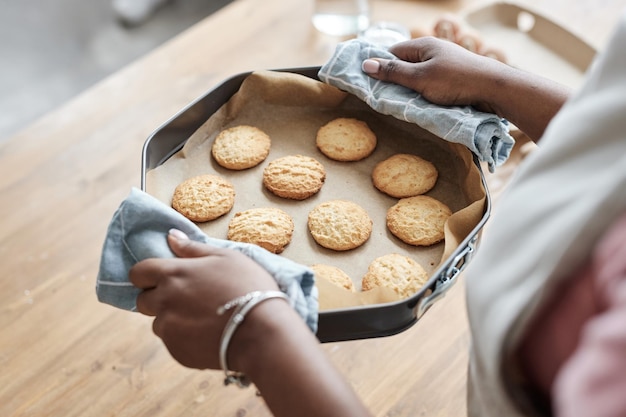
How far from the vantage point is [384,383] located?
883mm

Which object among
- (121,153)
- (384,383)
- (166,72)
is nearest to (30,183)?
(121,153)

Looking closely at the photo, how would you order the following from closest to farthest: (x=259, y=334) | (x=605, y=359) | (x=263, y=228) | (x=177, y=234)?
(x=605, y=359), (x=259, y=334), (x=177, y=234), (x=263, y=228)

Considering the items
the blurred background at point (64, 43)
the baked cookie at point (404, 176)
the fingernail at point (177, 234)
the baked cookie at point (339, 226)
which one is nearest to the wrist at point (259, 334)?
the fingernail at point (177, 234)

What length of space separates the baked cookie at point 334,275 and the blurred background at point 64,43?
1536 millimetres

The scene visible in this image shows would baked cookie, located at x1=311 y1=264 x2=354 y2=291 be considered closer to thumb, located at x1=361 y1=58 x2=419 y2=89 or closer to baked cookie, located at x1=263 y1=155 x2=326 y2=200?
baked cookie, located at x1=263 y1=155 x2=326 y2=200

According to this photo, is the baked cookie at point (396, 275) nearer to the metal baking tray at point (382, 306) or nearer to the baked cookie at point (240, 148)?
the metal baking tray at point (382, 306)

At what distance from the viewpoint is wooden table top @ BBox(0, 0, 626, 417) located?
2.86 feet

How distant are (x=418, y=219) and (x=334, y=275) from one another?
144mm

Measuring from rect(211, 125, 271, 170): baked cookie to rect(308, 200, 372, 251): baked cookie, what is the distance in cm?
13

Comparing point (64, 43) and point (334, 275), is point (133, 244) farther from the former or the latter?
point (64, 43)

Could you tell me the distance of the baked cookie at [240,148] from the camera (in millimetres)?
905

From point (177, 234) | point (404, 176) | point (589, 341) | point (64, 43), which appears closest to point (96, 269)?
point (177, 234)

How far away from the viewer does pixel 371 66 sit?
878 millimetres

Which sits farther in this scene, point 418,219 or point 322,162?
point 322,162
